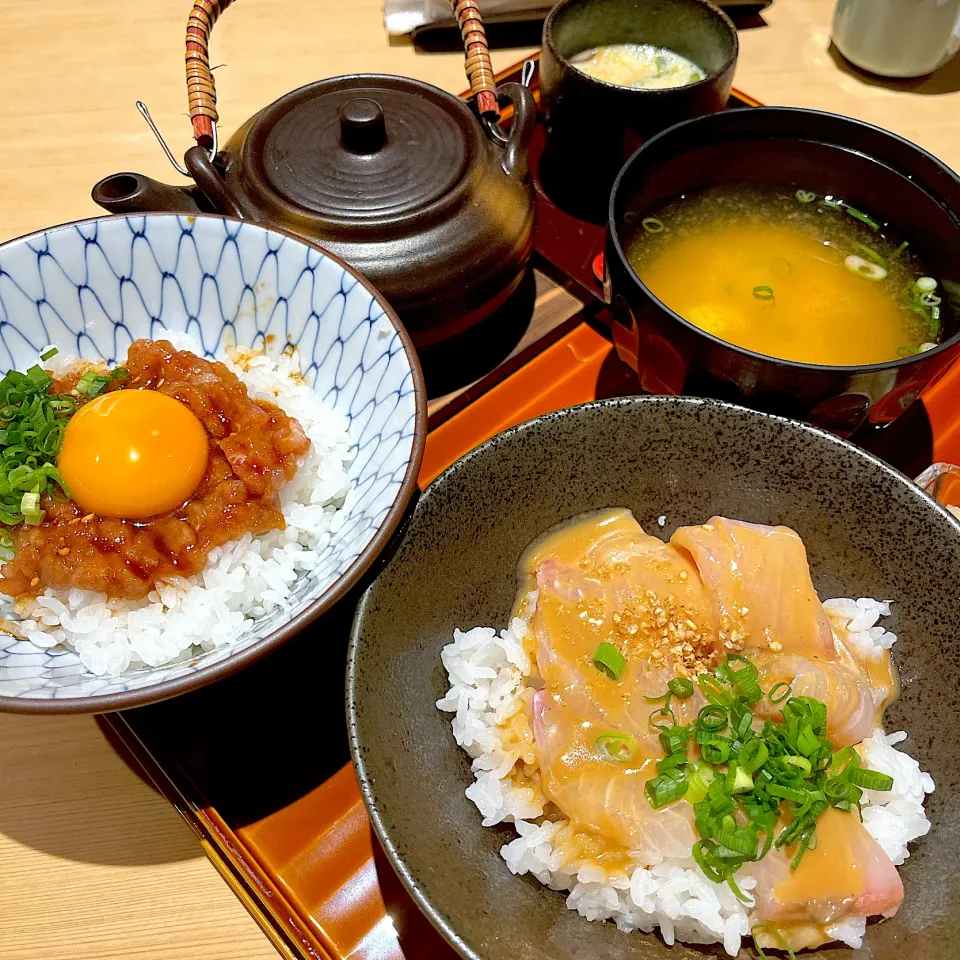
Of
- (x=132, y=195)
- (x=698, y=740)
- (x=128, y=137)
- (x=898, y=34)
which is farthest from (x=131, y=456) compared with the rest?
(x=898, y=34)

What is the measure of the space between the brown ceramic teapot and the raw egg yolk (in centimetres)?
61

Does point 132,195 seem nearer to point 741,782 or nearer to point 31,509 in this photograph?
point 31,509

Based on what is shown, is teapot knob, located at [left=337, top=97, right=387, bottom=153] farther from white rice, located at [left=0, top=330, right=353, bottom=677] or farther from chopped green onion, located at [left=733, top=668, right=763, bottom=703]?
chopped green onion, located at [left=733, top=668, right=763, bottom=703]

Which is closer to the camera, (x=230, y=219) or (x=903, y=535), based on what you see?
(x=903, y=535)

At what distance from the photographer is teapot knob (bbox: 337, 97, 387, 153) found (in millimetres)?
2033

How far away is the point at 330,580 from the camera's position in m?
1.56

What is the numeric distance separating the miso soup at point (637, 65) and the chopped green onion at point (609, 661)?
212cm

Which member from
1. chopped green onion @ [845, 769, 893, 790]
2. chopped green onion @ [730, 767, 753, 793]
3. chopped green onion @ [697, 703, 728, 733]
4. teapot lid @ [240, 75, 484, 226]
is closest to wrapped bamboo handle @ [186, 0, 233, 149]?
teapot lid @ [240, 75, 484, 226]

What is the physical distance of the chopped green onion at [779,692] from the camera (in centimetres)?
156

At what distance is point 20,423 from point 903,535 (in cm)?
202

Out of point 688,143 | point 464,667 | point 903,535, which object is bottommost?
point 464,667

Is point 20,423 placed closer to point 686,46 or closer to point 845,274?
point 845,274

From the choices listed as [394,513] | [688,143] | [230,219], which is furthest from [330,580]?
[688,143]

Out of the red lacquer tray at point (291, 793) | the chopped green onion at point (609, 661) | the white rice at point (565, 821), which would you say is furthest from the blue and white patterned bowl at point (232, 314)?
the chopped green onion at point (609, 661)
